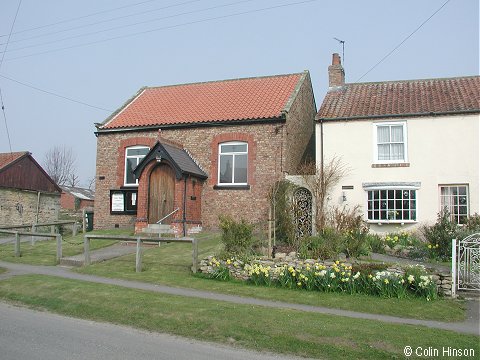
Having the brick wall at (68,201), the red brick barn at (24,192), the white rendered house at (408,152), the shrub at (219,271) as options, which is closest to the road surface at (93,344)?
the shrub at (219,271)

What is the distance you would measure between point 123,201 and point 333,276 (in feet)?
50.1

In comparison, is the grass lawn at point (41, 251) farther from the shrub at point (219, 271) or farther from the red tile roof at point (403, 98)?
the red tile roof at point (403, 98)

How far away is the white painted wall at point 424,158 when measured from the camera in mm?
18609

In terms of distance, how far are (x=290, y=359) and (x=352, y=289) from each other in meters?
4.86

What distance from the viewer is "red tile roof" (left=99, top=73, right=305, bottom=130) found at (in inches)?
907

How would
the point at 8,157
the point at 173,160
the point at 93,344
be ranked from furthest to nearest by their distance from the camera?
→ the point at 8,157, the point at 173,160, the point at 93,344

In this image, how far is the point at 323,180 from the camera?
19.9 meters

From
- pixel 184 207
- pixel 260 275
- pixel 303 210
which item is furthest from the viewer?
pixel 184 207

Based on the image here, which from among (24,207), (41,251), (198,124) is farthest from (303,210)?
(24,207)

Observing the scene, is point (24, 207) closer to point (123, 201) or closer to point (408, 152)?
point (123, 201)

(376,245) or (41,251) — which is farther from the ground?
(376,245)

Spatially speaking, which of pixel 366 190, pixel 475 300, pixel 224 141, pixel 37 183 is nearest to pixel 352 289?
pixel 475 300

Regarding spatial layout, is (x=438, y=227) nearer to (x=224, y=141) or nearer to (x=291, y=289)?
(x=291, y=289)

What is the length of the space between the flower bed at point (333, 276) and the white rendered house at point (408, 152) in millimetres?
7798
